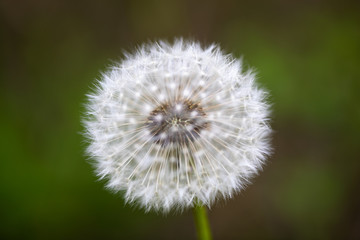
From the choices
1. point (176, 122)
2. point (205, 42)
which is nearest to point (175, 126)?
point (176, 122)

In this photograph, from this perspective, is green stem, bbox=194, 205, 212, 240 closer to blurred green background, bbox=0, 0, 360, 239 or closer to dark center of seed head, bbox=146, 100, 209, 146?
dark center of seed head, bbox=146, 100, 209, 146

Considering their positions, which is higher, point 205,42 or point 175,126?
point 205,42

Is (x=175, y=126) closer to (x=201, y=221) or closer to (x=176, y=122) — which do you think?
(x=176, y=122)

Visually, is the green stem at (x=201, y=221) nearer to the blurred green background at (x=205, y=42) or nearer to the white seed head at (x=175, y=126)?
the white seed head at (x=175, y=126)
